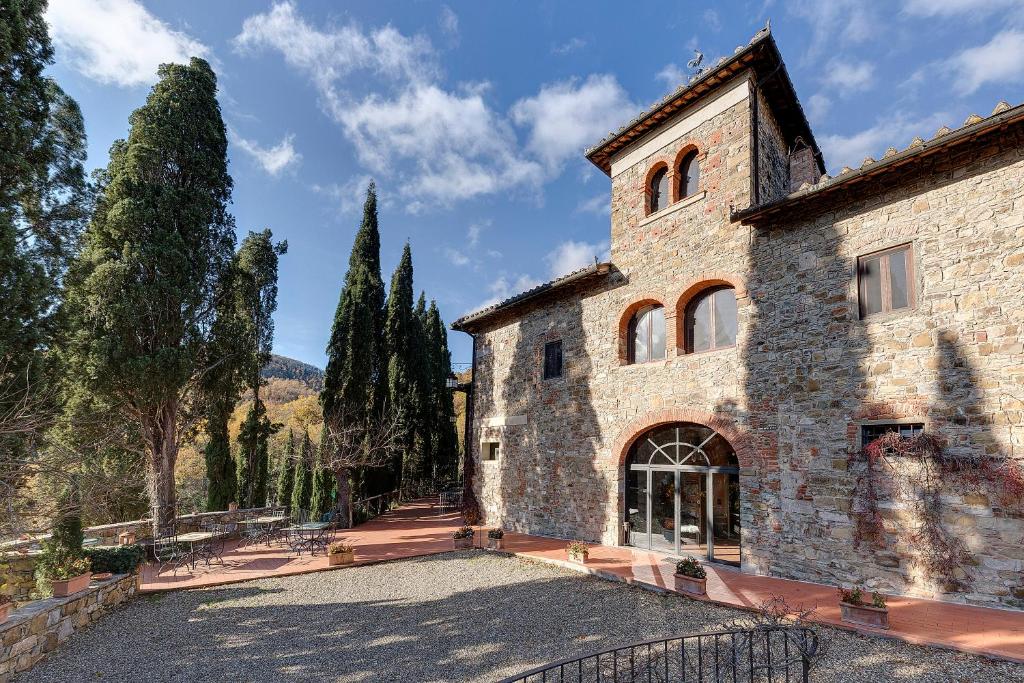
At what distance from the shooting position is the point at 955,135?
651 centimetres

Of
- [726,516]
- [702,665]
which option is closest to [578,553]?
[726,516]

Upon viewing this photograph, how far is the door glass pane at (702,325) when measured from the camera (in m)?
9.52

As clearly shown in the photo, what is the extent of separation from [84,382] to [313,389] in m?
32.7

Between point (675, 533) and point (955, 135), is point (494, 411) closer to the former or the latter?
point (675, 533)

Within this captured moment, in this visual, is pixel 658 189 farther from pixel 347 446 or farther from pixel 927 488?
pixel 347 446

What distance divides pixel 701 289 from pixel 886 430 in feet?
12.8

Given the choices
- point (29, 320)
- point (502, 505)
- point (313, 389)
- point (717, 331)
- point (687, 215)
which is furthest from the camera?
point (313, 389)

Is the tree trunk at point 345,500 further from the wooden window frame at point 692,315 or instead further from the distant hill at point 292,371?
the distant hill at point 292,371

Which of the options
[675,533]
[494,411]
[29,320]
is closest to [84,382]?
[29,320]

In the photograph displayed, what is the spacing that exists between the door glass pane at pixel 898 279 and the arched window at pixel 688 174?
4.03 metres

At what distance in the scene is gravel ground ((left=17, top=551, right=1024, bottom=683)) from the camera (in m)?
5.22

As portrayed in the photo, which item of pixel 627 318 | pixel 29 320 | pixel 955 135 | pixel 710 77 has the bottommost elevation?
pixel 29 320

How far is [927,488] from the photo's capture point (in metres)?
6.58

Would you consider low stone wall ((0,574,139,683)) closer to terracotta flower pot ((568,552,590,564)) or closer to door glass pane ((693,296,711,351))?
terracotta flower pot ((568,552,590,564))
